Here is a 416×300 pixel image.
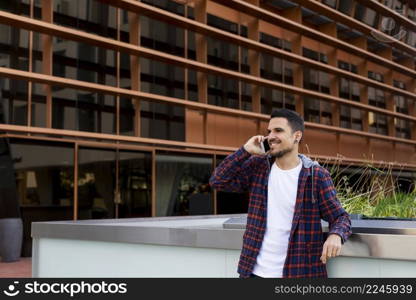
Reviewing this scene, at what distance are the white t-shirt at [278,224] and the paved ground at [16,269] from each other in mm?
7231

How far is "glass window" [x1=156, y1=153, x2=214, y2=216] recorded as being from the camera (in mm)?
15750

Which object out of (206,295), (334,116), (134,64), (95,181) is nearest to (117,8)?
(134,64)

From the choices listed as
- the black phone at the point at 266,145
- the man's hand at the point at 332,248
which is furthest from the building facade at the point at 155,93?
the man's hand at the point at 332,248

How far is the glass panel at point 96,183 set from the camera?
1391 cm

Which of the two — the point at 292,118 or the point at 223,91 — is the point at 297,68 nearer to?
the point at 223,91

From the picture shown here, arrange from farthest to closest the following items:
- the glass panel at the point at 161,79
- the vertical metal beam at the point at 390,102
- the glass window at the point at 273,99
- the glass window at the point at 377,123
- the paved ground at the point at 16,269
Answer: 1. the vertical metal beam at the point at 390,102
2. the glass window at the point at 377,123
3. the glass window at the point at 273,99
4. the glass panel at the point at 161,79
5. the paved ground at the point at 16,269

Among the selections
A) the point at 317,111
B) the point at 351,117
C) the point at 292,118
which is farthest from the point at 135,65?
the point at 292,118

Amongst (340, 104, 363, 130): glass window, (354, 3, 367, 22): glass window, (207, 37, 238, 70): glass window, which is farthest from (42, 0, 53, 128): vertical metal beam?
(354, 3, 367, 22): glass window

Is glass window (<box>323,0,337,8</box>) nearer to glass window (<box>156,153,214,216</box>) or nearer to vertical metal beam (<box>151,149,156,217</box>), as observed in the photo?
glass window (<box>156,153,214,216</box>)

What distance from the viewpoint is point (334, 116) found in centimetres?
2130

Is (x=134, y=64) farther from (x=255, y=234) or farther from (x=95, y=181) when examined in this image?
(x=255, y=234)

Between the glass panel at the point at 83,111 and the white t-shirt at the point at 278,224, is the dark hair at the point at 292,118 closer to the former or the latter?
the white t-shirt at the point at 278,224

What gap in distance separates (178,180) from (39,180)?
14.3 feet

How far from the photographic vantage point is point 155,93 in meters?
15.8
